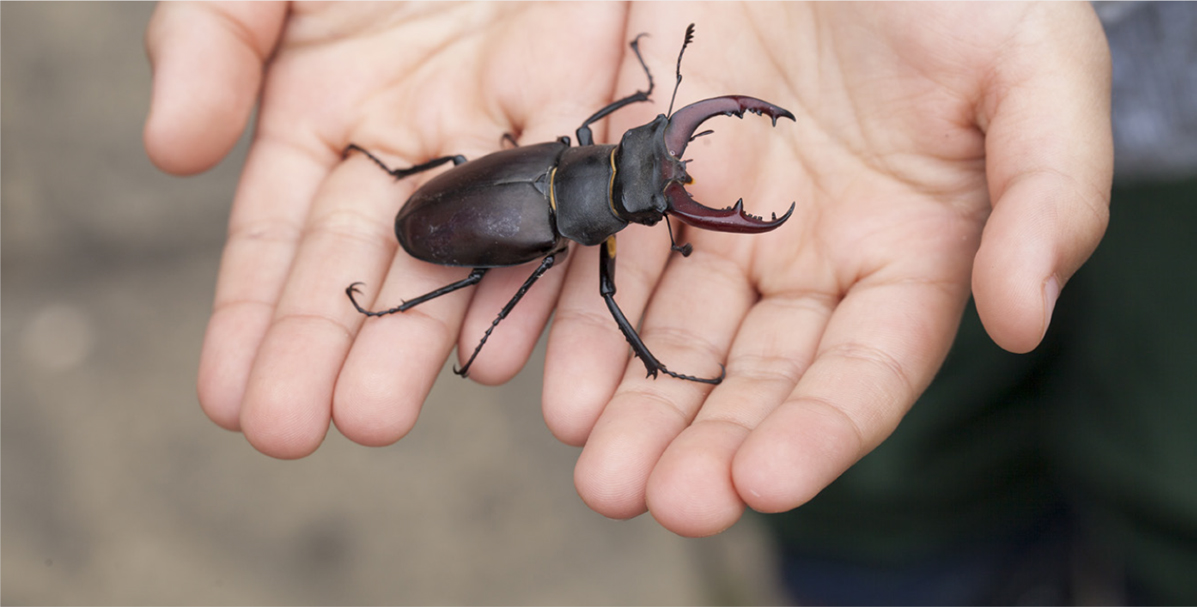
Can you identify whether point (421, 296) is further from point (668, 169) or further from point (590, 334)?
point (668, 169)

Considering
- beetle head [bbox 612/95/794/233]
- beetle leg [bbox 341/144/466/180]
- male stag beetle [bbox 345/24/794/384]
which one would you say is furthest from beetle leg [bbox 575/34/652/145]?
beetle leg [bbox 341/144/466/180]

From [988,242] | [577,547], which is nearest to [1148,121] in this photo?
[988,242]

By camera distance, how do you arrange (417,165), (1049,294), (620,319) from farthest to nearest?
(417,165) < (620,319) < (1049,294)

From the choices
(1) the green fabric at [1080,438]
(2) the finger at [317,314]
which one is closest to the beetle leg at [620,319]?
(2) the finger at [317,314]

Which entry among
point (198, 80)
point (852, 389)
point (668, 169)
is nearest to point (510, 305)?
point (668, 169)

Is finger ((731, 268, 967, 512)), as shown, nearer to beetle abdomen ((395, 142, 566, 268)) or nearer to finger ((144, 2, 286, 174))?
beetle abdomen ((395, 142, 566, 268))

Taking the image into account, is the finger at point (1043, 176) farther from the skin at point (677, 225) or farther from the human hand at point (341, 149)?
the human hand at point (341, 149)

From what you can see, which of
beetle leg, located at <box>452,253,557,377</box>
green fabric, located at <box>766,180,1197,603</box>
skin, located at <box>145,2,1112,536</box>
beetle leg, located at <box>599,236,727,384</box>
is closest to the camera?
skin, located at <box>145,2,1112,536</box>
